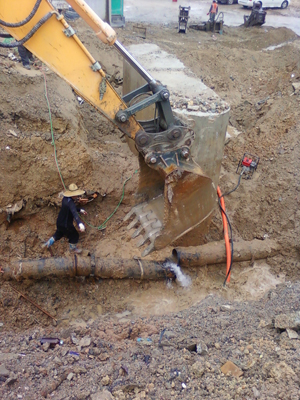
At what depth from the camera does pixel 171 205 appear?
17.1 ft

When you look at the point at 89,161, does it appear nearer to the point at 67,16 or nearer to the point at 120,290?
the point at 120,290

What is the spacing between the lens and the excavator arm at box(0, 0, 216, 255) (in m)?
3.88

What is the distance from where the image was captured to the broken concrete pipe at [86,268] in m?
5.09

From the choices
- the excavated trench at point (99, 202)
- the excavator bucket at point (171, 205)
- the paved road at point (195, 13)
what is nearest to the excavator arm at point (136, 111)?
the excavator bucket at point (171, 205)

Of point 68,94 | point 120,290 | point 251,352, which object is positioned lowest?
point 120,290

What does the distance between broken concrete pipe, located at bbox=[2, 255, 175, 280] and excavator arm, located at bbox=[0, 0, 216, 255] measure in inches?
15.3

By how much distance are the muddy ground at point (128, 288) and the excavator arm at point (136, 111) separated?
51 cm

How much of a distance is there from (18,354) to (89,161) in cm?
370

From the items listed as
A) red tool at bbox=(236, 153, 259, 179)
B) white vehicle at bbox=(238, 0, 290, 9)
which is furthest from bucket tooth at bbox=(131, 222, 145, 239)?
white vehicle at bbox=(238, 0, 290, 9)

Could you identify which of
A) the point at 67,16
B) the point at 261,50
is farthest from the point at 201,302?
the point at 261,50

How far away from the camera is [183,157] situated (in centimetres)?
498

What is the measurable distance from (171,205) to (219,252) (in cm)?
129

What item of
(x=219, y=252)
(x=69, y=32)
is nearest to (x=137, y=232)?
(x=219, y=252)

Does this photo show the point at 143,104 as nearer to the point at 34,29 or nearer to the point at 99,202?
the point at 34,29
